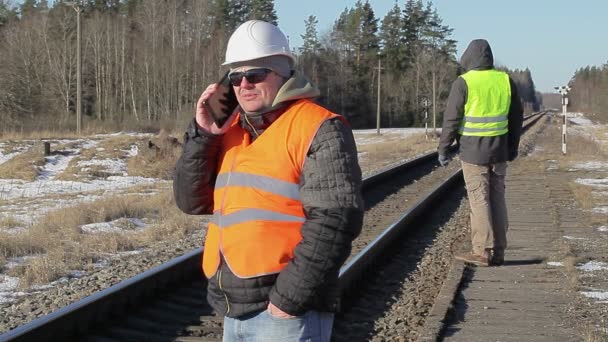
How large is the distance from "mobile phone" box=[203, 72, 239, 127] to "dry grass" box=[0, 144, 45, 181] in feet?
64.1

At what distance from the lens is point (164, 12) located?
252ft

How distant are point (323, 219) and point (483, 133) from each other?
18.8 feet

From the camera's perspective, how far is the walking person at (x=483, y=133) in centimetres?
821

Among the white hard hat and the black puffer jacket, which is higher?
the white hard hat

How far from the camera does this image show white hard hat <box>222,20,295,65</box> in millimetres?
3000

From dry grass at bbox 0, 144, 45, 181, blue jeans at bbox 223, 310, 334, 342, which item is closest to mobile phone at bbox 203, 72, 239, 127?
blue jeans at bbox 223, 310, 334, 342

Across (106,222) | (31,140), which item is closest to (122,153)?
(31,140)

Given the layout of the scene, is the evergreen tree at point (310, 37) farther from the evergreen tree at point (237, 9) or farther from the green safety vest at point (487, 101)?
the green safety vest at point (487, 101)

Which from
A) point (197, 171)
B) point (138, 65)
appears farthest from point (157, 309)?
point (138, 65)

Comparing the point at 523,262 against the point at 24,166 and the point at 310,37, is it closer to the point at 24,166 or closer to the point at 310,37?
the point at 24,166

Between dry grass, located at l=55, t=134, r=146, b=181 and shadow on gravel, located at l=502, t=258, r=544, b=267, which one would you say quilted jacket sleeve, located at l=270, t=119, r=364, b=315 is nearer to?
shadow on gravel, located at l=502, t=258, r=544, b=267

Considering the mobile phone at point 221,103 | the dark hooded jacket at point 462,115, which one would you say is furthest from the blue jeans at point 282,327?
the dark hooded jacket at point 462,115

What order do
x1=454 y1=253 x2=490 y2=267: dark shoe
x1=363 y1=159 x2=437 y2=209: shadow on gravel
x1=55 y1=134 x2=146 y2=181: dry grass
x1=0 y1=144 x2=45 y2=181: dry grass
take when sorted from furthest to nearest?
x1=0 y1=144 x2=45 y2=181: dry grass, x1=55 y1=134 x2=146 y2=181: dry grass, x1=363 y1=159 x2=437 y2=209: shadow on gravel, x1=454 y1=253 x2=490 y2=267: dark shoe

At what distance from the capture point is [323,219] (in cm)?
278
